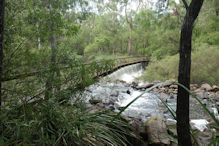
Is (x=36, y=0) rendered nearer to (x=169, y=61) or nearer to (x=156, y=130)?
(x=156, y=130)

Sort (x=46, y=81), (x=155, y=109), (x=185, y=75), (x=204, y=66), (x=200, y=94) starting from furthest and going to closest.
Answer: (x=204, y=66) < (x=200, y=94) < (x=155, y=109) < (x=46, y=81) < (x=185, y=75)

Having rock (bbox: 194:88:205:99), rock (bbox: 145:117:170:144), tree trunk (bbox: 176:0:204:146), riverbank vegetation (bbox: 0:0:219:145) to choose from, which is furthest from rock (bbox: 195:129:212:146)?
rock (bbox: 194:88:205:99)

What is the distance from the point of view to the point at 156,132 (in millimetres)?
2709

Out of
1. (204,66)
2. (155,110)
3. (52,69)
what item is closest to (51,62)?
(52,69)

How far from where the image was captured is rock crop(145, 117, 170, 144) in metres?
2.49

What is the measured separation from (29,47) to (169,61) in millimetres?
10035

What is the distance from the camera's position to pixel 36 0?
128 inches

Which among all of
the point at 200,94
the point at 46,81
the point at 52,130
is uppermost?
the point at 46,81

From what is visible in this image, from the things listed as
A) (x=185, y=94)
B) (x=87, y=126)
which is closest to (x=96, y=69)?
(x=87, y=126)

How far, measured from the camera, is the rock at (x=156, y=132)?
249 centimetres

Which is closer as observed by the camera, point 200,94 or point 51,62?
point 51,62

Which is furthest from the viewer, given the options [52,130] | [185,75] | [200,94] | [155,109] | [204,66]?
[204,66]

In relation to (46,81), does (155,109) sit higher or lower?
lower

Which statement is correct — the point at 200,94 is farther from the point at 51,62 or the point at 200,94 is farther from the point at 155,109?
the point at 51,62
